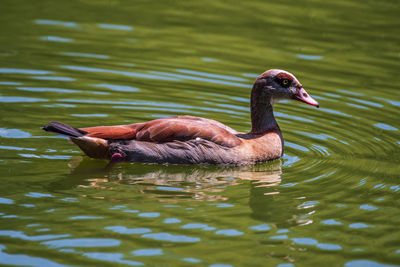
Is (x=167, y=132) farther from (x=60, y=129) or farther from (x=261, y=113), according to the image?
(x=261, y=113)

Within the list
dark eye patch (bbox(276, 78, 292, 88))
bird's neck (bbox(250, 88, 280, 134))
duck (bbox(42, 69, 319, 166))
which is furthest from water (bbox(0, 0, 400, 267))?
dark eye patch (bbox(276, 78, 292, 88))

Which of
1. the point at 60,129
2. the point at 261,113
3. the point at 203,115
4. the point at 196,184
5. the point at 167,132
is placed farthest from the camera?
the point at 203,115

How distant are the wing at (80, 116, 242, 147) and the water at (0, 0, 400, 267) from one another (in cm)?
41

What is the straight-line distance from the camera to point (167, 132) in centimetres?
981

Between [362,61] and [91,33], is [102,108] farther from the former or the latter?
[362,61]

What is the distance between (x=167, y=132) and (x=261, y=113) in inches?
62.5

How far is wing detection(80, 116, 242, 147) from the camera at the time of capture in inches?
386

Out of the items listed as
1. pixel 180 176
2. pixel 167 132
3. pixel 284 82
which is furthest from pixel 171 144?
pixel 284 82

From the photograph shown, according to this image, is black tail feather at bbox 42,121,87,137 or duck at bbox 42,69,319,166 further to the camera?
duck at bbox 42,69,319,166

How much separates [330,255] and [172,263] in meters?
1.54

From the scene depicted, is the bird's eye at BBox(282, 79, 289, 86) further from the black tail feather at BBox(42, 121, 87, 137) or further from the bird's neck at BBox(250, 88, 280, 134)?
the black tail feather at BBox(42, 121, 87, 137)

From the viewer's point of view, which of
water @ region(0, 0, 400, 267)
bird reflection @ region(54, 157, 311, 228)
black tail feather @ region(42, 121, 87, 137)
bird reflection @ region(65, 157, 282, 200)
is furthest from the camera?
black tail feather @ region(42, 121, 87, 137)

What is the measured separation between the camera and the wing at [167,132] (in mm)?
9805

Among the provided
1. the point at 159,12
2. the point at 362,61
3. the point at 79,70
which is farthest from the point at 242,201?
the point at 159,12
